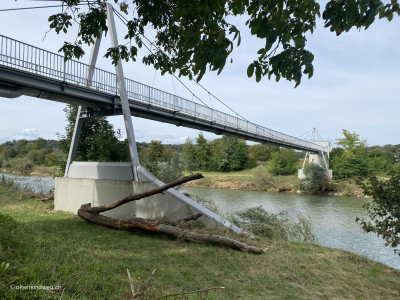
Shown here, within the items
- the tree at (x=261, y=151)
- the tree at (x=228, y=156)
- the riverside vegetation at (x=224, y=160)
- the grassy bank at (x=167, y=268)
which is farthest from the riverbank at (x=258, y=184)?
the grassy bank at (x=167, y=268)

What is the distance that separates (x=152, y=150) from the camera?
31500mm

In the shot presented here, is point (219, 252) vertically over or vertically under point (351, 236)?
over

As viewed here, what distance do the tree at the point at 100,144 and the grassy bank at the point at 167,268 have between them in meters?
4.44

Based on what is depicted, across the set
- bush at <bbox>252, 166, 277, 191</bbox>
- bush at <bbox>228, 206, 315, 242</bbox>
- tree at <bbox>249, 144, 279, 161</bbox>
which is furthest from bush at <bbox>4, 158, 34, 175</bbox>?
bush at <bbox>228, 206, 315, 242</bbox>

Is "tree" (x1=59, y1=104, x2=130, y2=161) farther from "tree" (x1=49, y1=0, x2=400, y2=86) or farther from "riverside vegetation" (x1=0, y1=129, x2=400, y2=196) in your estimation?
"tree" (x1=49, y1=0, x2=400, y2=86)

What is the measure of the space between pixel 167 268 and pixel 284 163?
39.4 metres

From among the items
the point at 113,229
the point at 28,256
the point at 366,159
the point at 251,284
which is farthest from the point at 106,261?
the point at 366,159

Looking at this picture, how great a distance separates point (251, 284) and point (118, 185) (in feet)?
18.7

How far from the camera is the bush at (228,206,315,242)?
9266 millimetres

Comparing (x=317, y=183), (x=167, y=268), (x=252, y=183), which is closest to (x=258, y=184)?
(x=252, y=183)

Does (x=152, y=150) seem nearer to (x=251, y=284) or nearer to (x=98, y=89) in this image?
(x=98, y=89)

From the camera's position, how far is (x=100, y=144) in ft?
40.7

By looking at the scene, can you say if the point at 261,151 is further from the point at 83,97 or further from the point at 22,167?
the point at 83,97

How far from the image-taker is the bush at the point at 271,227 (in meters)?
9.27
